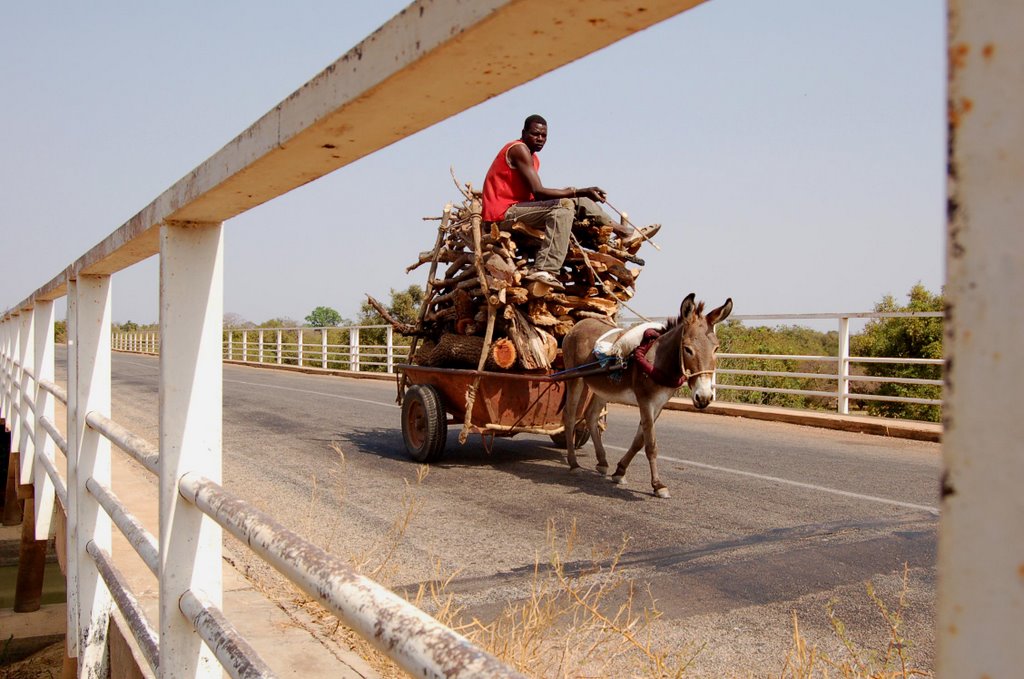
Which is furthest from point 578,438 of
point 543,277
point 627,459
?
point 543,277

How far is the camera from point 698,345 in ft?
23.3

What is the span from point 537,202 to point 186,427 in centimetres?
672

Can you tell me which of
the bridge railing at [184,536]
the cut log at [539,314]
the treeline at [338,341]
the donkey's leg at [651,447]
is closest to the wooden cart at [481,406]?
the cut log at [539,314]

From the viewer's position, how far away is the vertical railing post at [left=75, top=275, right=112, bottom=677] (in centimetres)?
384

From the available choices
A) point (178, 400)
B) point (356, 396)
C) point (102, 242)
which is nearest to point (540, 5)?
point (178, 400)

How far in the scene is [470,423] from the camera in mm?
8812

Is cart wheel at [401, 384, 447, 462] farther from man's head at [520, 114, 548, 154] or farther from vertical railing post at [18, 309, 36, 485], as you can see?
vertical railing post at [18, 309, 36, 485]

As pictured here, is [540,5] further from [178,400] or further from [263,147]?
[178,400]

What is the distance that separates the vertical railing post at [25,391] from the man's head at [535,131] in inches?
192

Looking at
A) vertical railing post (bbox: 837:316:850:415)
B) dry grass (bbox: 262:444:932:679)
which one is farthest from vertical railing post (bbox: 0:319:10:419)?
vertical railing post (bbox: 837:316:850:415)

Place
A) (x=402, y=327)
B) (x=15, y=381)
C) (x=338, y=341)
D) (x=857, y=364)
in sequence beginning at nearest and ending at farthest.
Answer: (x=15, y=381) → (x=402, y=327) → (x=857, y=364) → (x=338, y=341)

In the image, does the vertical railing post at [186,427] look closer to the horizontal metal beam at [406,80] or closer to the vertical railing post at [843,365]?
the horizontal metal beam at [406,80]

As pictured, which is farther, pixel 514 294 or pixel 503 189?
pixel 503 189

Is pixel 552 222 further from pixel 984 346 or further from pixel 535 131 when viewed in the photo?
pixel 984 346
